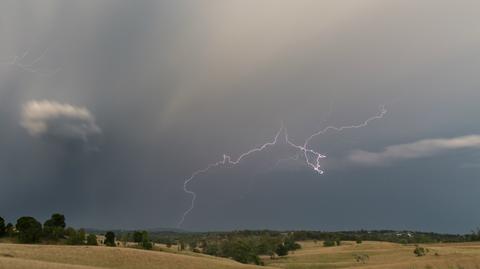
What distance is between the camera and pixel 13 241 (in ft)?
270

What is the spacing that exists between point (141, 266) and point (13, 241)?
34.1 metres

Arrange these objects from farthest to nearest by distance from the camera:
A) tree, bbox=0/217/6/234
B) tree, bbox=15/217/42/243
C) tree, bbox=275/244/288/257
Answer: tree, bbox=275/244/288/257 → tree, bbox=0/217/6/234 → tree, bbox=15/217/42/243

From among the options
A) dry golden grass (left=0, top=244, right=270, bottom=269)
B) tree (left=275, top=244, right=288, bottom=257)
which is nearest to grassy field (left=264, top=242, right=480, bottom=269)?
tree (left=275, top=244, right=288, bottom=257)

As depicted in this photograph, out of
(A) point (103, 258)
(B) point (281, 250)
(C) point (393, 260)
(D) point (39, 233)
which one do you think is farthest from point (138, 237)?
(C) point (393, 260)

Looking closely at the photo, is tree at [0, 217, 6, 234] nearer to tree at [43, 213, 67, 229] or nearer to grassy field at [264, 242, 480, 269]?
tree at [43, 213, 67, 229]

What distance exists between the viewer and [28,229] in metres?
83.1

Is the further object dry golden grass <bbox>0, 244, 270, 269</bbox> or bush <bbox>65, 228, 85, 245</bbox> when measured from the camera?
bush <bbox>65, 228, 85, 245</bbox>

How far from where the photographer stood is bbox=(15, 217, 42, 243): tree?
82156 millimetres

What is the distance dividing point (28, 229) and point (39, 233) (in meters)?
1.90

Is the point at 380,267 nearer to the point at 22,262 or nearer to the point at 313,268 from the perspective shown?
the point at 313,268

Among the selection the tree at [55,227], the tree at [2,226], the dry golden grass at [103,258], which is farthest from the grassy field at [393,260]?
the tree at [2,226]

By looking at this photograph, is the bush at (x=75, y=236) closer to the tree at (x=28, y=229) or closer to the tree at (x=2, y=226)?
the tree at (x=28, y=229)

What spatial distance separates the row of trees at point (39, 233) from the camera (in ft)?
271

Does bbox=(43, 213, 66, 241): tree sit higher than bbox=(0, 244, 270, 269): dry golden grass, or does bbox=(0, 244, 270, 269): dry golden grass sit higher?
bbox=(43, 213, 66, 241): tree
